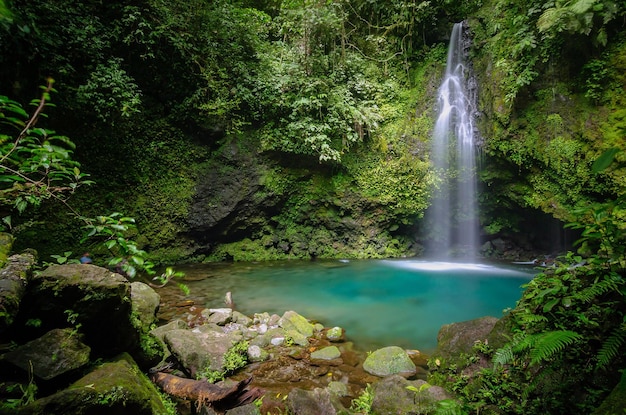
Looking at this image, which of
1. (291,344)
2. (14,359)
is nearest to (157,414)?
(14,359)

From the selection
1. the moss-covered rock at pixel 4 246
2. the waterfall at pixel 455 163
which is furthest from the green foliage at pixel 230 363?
the waterfall at pixel 455 163

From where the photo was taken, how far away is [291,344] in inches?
173

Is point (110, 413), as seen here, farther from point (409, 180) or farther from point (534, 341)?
point (409, 180)

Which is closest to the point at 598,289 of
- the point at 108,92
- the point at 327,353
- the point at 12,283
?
the point at 327,353

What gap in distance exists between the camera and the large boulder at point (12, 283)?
65.0 inches

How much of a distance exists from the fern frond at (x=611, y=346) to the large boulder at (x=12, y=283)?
3.31 metres

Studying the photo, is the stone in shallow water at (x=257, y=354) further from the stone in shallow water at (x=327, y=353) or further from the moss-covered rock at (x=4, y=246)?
the moss-covered rock at (x=4, y=246)

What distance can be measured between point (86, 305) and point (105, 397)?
0.72m

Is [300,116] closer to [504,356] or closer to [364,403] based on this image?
[364,403]

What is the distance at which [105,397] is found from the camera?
172 cm

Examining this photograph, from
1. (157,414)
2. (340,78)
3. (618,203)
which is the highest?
(340,78)

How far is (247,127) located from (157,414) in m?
8.90

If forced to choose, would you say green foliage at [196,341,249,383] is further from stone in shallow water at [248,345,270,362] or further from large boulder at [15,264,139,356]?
large boulder at [15,264,139,356]

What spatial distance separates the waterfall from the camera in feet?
31.5
